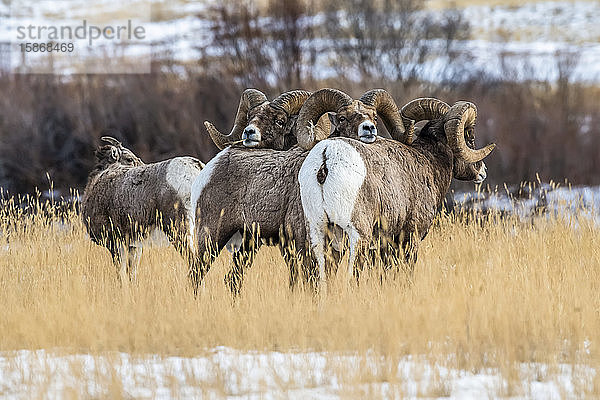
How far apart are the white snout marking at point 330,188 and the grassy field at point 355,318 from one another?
51cm

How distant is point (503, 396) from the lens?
16.0ft

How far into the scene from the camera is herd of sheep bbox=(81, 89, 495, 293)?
6582 mm

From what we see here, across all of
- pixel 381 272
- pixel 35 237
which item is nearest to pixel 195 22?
pixel 35 237

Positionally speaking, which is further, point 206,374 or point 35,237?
point 35,237

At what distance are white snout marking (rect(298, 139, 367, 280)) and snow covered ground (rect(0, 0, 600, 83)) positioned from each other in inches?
538

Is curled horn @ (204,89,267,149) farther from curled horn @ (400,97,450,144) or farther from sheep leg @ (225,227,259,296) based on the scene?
curled horn @ (400,97,450,144)

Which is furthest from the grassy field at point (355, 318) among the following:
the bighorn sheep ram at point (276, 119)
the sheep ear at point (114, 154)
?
the sheep ear at point (114, 154)

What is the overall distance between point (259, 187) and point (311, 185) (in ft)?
2.97

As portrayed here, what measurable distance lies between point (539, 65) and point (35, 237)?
64.6ft

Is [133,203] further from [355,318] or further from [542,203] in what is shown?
[542,203]

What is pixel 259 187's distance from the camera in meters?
7.31

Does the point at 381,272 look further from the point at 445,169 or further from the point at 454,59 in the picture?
the point at 454,59

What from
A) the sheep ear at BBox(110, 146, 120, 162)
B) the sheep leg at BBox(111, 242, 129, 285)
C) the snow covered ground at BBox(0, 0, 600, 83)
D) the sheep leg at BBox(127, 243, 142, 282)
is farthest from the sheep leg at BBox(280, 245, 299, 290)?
the snow covered ground at BBox(0, 0, 600, 83)

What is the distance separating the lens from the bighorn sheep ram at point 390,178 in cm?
647
